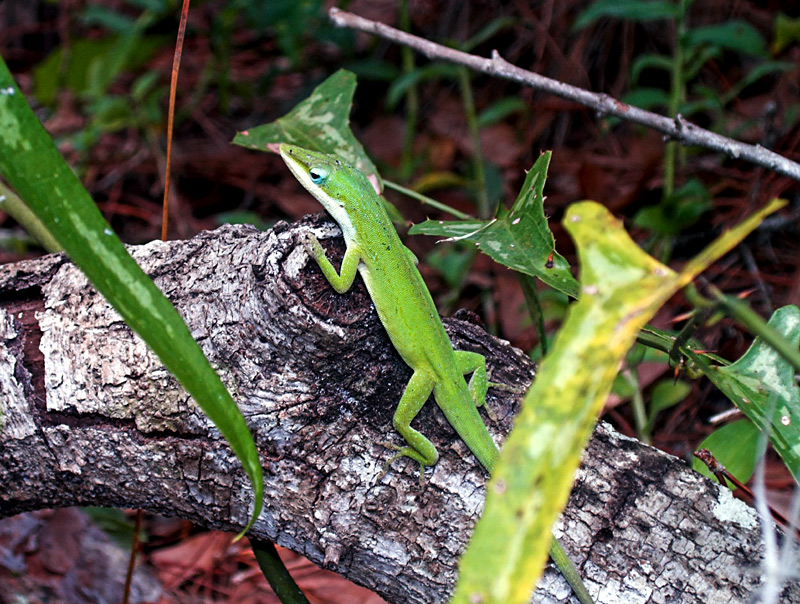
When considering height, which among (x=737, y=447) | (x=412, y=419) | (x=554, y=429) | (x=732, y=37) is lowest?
(x=412, y=419)

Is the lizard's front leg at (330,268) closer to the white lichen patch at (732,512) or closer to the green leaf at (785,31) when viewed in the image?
the white lichen patch at (732,512)

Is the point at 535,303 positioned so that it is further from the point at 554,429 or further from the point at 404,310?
the point at 554,429

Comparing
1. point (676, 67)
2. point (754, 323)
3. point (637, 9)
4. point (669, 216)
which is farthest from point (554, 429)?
point (676, 67)

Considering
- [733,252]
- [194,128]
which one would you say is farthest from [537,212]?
[194,128]

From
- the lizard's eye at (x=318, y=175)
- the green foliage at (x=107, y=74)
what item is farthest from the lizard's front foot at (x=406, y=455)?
the green foliage at (x=107, y=74)

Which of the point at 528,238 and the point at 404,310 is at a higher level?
the point at 528,238

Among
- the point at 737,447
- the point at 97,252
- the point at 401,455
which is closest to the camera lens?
the point at 97,252

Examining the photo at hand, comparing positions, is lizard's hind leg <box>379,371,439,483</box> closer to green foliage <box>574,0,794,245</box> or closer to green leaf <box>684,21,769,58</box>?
green foliage <box>574,0,794,245</box>
